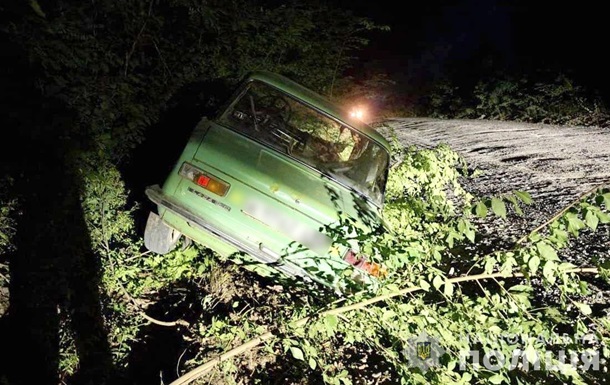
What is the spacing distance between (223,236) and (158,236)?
3.14 ft

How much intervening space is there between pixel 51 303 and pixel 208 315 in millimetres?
1235

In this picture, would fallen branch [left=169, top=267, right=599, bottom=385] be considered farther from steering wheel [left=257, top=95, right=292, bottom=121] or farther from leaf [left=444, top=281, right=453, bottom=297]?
steering wheel [left=257, top=95, right=292, bottom=121]

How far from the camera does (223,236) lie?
305cm

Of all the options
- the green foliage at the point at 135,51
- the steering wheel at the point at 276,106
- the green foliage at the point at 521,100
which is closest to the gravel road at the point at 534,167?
the green foliage at the point at 521,100

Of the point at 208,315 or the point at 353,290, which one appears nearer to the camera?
the point at 353,290

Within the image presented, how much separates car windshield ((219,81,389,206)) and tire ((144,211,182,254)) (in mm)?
1134

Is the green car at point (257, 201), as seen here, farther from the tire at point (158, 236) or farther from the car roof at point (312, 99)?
the car roof at point (312, 99)

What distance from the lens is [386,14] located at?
1007 inches

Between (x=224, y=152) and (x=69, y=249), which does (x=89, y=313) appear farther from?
(x=224, y=152)

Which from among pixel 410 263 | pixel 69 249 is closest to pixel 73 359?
pixel 69 249

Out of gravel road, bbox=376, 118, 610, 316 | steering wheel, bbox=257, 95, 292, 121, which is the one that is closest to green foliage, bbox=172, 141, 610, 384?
gravel road, bbox=376, 118, 610, 316

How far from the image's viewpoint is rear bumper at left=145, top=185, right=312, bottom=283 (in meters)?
3.04

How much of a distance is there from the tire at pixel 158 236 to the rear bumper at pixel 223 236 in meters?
0.53

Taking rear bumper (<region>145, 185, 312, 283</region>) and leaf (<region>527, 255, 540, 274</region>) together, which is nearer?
leaf (<region>527, 255, 540, 274</region>)
